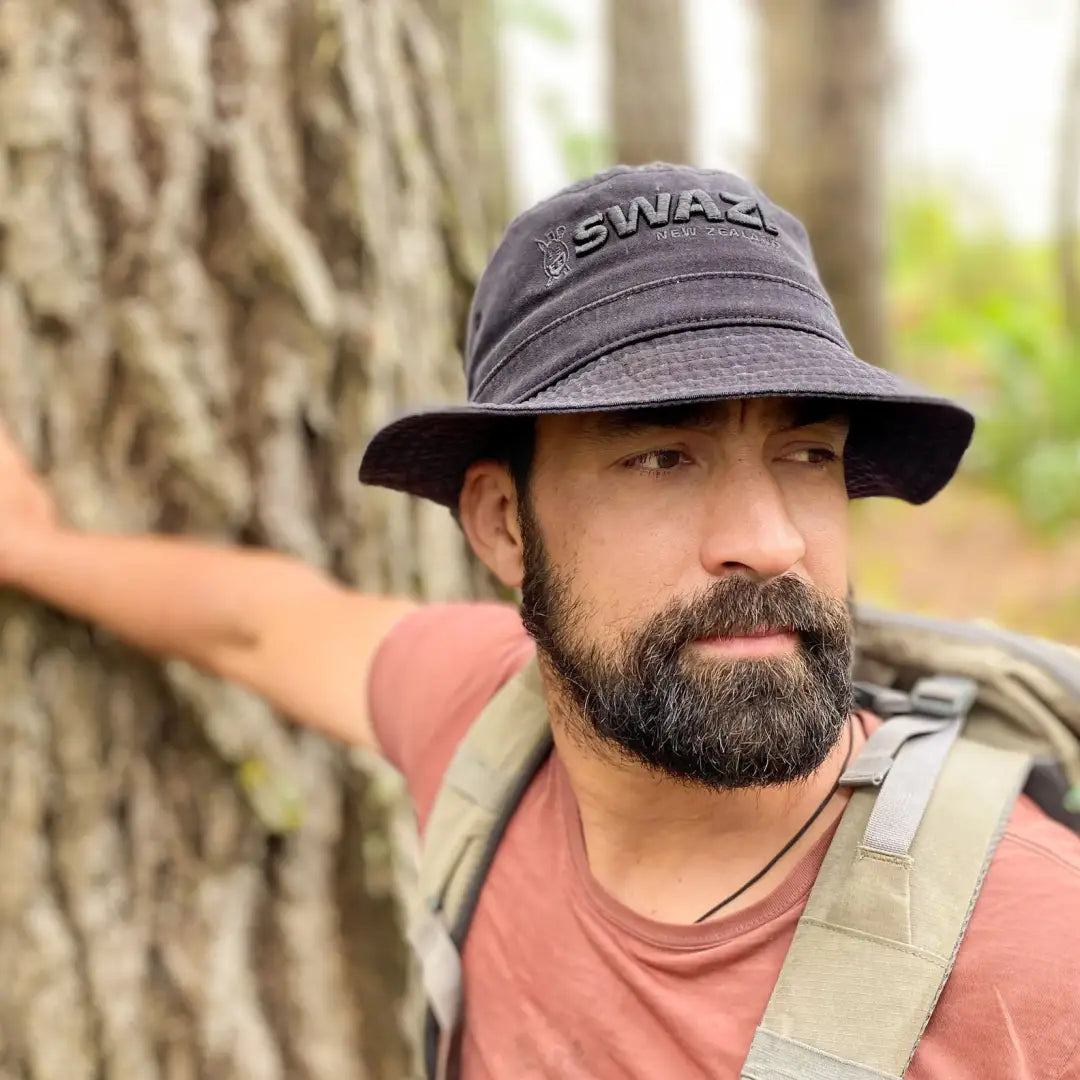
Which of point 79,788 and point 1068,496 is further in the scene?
point 1068,496

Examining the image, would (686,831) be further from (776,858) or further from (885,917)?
(885,917)

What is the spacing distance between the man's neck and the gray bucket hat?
0.59 meters

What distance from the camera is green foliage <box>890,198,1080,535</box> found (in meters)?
7.38

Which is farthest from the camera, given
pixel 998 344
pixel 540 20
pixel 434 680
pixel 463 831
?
pixel 998 344

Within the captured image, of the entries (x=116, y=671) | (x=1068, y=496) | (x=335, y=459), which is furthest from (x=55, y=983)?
(x=1068, y=496)

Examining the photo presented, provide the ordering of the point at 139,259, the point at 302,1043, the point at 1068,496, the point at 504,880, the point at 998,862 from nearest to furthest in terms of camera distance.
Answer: the point at 998,862, the point at 504,880, the point at 139,259, the point at 302,1043, the point at 1068,496

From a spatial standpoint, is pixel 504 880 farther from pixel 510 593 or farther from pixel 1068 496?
pixel 1068 496

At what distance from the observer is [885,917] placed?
4.69ft

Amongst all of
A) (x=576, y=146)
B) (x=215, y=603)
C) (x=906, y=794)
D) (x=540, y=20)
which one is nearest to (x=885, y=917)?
(x=906, y=794)

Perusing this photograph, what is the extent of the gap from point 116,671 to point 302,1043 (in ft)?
3.09

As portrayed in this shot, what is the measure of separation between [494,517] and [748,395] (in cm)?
70

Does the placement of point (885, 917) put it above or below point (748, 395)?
below

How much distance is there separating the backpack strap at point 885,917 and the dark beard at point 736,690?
12cm

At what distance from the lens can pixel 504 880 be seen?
6.28 feet
